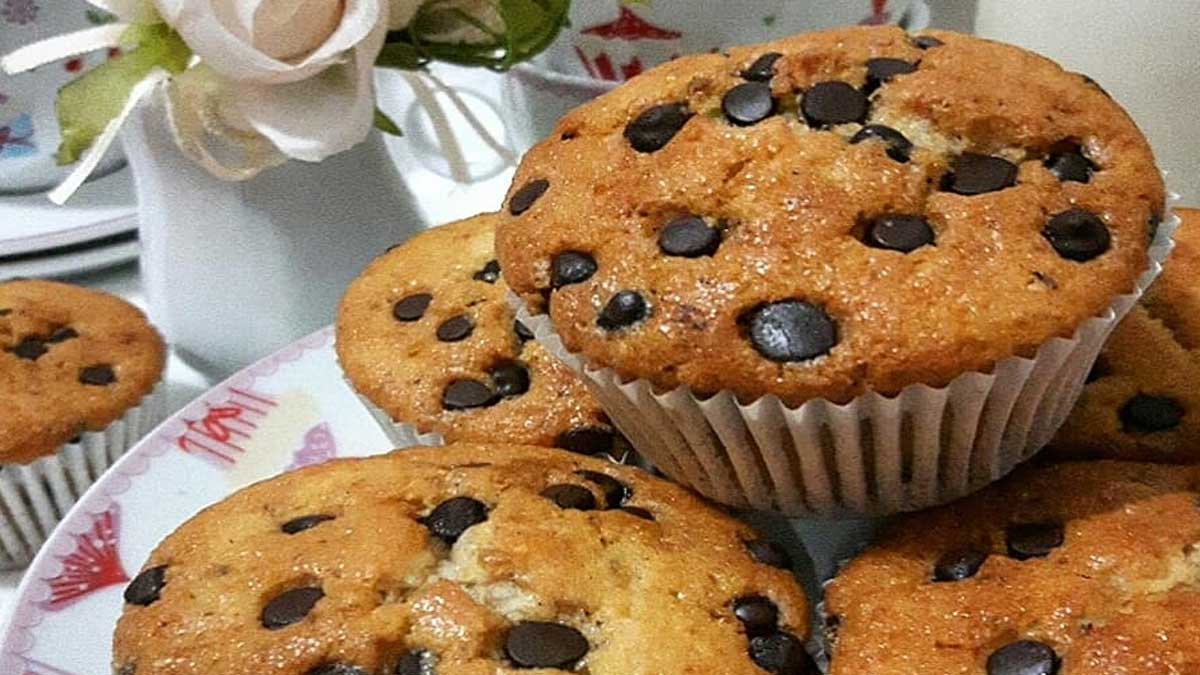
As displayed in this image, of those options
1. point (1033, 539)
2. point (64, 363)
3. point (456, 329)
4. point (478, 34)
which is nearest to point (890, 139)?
point (1033, 539)

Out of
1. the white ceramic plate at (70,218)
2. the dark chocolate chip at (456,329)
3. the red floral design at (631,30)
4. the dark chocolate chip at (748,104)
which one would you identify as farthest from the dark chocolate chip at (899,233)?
the white ceramic plate at (70,218)

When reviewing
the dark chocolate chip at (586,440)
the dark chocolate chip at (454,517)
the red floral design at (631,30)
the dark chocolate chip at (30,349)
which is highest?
the red floral design at (631,30)

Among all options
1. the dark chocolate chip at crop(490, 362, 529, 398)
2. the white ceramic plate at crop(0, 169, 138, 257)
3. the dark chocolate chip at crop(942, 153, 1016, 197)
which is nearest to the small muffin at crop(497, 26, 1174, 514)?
the dark chocolate chip at crop(942, 153, 1016, 197)

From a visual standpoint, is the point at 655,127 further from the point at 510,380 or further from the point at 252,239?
the point at 252,239

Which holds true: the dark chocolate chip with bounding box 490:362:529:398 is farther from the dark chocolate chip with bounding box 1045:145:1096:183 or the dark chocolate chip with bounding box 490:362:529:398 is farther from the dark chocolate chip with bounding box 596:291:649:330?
the dark chocolate chip with bounding box 1045:145:1096:183

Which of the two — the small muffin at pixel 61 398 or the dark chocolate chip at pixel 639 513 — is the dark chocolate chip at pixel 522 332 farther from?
the small muffin at pixel 61 398

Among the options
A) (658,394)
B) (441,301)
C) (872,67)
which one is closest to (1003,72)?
(872,67)

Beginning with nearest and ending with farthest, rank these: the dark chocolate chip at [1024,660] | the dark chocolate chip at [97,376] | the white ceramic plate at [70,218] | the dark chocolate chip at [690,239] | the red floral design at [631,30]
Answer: the dark chocolate chip at [1024,660]
the dark chocolate chip at [690,239]
the dark chocolate chip at [97,376]
the red floral design at [631,30]
the white ceramic plate at [70,218]

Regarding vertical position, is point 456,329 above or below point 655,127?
below
